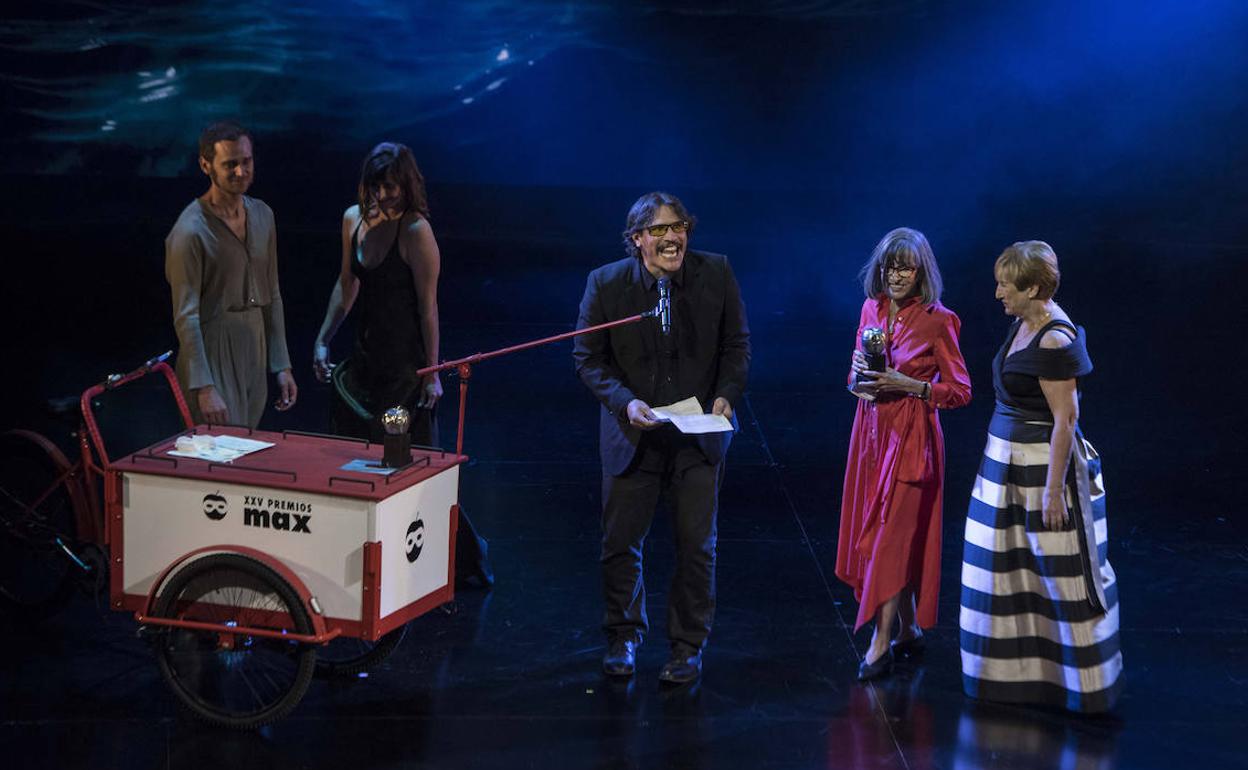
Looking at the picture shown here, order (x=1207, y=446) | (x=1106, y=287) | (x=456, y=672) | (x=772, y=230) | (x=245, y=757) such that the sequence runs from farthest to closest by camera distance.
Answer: (x=772, y=230) → (x=1106, y=287) → (x=1207, y=446) → (x=456, y=672) → (x=245, y=757)

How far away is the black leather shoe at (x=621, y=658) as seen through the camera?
4.78 m

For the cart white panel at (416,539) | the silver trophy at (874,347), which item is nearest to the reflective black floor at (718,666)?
the cart white panel at (416,539)

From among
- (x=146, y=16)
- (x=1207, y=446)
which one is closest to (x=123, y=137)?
(x=146, y=16)

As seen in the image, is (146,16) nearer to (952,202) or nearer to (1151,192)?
(952,202)

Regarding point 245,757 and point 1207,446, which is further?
point 1207,446

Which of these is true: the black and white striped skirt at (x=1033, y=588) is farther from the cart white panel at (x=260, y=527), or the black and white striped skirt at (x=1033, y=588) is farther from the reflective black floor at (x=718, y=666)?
the cart white panel at (x=260, y=527)

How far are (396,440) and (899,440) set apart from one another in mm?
1556

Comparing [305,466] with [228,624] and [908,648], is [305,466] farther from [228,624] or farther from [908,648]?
[908,648]

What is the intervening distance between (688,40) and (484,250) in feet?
12.3

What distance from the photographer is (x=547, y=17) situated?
50.9 ft

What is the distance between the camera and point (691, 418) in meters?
4.53

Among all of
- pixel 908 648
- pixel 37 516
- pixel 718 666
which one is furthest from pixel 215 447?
pixel 908 648

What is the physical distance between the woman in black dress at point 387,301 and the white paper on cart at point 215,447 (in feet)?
2.56

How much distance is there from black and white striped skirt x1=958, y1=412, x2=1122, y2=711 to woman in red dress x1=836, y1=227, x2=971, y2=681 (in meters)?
0.17
